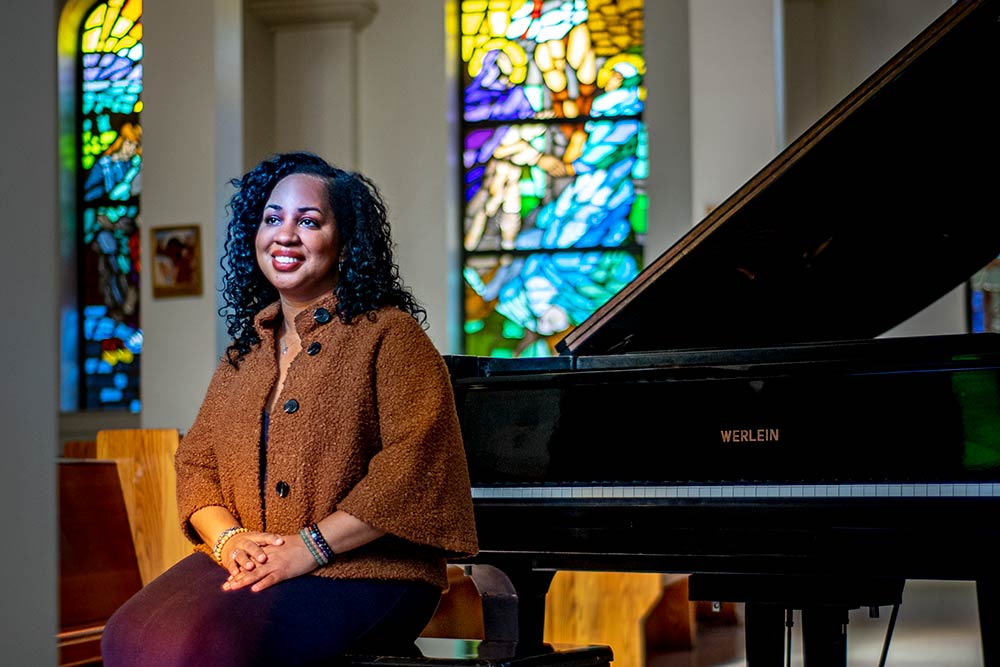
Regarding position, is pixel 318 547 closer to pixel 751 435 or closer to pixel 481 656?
pixel 481 656

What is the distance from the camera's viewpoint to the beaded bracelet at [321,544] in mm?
1967

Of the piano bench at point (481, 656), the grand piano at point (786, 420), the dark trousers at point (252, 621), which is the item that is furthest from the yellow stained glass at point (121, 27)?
the dark trousers at point (252, 621)

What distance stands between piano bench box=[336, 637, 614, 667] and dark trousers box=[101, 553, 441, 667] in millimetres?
40

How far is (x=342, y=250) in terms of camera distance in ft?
7.14

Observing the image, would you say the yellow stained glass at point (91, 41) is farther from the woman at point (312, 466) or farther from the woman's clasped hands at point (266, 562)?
the woman's clasped hands at point (266, 562)

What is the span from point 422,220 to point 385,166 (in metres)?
0.45

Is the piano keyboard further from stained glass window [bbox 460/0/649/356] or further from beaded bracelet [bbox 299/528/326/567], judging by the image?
stained glass window [bbox 460/0/649/356]

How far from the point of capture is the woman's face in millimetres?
2146

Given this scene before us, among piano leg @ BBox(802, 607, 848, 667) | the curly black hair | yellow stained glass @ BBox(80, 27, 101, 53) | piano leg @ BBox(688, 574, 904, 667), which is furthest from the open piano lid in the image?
yellow stained glass @ BBox(80, 27, 101, 53)

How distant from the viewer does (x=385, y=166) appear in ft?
28.9

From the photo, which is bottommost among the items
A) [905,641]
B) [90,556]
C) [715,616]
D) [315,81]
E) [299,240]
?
[715,616]

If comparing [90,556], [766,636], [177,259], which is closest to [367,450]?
[766,636]

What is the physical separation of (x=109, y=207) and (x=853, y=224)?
23.2 feet

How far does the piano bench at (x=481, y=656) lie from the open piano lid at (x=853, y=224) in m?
1.11
